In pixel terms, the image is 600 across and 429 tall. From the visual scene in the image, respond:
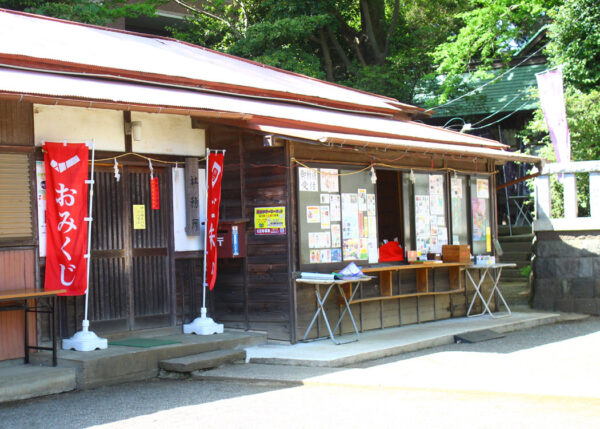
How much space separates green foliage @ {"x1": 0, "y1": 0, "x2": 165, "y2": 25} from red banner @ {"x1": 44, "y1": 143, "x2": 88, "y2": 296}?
11201 mm

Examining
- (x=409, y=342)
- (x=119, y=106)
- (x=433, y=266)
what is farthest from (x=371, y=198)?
(x=119, y=106)

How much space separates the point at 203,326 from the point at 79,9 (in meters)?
12.0

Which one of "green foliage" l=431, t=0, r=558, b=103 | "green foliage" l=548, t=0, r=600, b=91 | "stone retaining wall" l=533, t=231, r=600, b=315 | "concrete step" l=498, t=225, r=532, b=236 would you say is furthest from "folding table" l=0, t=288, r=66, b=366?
"concrete step" l=498, t=225, r=532, b=236

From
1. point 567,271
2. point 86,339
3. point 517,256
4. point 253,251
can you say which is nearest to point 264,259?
point 253,251

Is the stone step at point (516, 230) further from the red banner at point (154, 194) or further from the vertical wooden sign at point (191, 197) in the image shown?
the red banner at point (154, 194)

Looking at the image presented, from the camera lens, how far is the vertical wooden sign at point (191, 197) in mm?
10438

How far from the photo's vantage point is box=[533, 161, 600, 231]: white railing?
544 inches

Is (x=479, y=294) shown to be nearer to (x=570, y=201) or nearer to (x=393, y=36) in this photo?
(x=570, y=201)

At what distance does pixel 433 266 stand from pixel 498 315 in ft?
6.98

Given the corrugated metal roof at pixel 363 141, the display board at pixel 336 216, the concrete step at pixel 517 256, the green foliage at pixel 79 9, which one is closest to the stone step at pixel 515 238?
the concrete step at pixel 517 256

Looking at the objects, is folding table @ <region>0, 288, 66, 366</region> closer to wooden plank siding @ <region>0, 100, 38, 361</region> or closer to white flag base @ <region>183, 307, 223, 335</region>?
wooden plank siding @ <region>0, 100, 38, 361</region>

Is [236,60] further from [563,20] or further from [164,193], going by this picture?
[563,20]

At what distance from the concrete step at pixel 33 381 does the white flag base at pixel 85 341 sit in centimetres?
58

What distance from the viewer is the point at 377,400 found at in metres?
6.97
